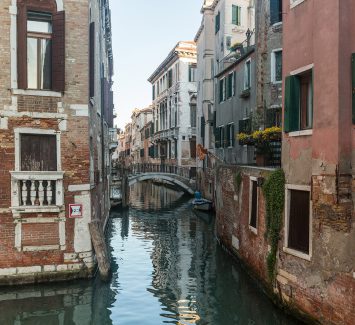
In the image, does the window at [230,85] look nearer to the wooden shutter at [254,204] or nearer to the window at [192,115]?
the wooden shutter at [254,204]

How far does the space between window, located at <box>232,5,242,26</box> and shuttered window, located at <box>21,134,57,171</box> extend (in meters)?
18.6

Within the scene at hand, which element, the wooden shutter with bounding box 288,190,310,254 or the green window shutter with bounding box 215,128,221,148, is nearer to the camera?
the wooden shutter with bounding box 288,190,310,254

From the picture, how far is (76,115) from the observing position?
10312 millimetres

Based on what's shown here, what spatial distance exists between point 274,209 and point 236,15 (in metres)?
19.5

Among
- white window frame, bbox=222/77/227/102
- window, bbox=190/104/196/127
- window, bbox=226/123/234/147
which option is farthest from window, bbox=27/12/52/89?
window, bbox=190/104/196/127

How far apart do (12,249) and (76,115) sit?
365 cm

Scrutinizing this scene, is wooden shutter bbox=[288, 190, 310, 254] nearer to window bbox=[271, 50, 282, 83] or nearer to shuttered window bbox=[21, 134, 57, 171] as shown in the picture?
shuttered window bbox=[21, 134, 57, 171]

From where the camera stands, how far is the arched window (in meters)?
9.84

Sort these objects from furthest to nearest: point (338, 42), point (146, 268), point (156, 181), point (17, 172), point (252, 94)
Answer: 1. point (156, 181)
2. point (252, 94)
3. point (146, 268)
4. point (17, 172)
5. point (338, 42)

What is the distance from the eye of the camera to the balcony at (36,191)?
9.80 metres

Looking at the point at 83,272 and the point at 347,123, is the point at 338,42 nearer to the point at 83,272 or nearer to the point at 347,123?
the point at 347,123

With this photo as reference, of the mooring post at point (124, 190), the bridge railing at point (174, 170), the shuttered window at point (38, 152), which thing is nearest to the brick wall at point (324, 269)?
the shuttered window at point (38, 152)

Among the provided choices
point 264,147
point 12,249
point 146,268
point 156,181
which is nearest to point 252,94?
point 264,147

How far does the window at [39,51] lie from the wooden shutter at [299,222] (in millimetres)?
6631
